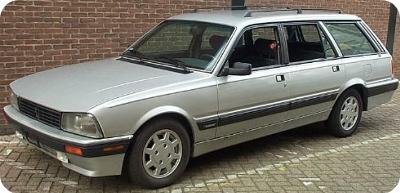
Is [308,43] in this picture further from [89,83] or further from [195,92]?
[89,83]

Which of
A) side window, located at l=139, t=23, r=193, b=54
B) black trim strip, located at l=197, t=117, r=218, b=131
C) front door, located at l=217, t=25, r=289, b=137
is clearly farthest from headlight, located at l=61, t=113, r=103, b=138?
side window, located at l=139, t=23, r=193, b=54

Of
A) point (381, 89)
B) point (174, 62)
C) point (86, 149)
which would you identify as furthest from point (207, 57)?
point (381, 89)

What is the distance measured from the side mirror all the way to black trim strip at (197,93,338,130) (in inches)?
17.0

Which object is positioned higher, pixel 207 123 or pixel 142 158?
pixel 207 123

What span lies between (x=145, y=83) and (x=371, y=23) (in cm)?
863

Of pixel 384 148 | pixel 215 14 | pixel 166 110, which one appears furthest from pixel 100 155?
pixel 384 148

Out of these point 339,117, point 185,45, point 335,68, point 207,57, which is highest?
point 185,45

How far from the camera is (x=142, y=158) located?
159 inches

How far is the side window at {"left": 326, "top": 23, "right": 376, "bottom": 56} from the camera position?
6.04 meters

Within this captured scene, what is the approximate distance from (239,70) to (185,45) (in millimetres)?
831

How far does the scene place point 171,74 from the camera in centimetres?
444

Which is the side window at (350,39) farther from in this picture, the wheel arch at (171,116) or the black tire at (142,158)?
the black tire at (142,158)

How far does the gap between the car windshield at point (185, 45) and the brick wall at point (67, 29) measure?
1.24 m

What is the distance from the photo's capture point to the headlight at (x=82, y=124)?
369cm
